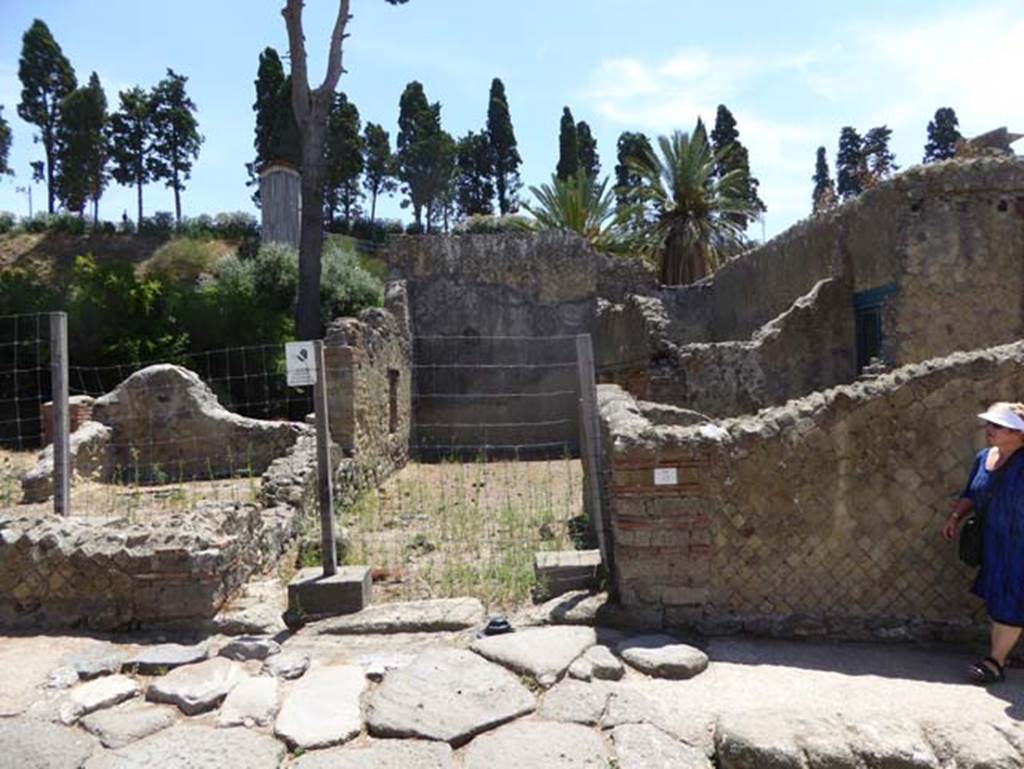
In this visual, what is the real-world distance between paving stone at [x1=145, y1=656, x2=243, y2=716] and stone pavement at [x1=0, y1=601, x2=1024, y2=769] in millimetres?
11

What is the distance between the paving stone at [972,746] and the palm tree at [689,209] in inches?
903

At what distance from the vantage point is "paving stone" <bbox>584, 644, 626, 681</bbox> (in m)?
3.87

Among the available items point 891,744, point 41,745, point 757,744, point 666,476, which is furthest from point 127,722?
point 891,744

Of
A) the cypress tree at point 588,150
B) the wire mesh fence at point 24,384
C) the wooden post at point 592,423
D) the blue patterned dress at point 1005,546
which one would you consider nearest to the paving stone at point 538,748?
the wooden post at point 592,423

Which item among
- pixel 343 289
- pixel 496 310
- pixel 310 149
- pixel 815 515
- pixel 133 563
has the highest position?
pixel 310 149

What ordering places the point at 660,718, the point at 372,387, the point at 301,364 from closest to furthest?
1. the point at 660,718
2. the point at 301,364
3. the point at 372,387

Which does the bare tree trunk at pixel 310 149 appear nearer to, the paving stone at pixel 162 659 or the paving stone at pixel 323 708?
the paving stone at pixel 162 659

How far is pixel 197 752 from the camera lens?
321 cm

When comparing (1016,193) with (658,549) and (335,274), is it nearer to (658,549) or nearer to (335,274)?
(658,549)

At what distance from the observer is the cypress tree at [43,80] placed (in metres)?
36.9

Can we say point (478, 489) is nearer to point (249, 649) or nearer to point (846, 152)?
point (249, 649)

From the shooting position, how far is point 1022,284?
29.0 feet

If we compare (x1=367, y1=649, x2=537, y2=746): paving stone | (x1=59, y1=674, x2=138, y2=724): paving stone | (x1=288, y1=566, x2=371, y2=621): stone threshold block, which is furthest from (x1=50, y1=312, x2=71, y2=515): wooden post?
(x1=367, y1=649, x2=537, y2=746): paving stone

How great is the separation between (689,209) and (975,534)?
Result: 76.4 feet
